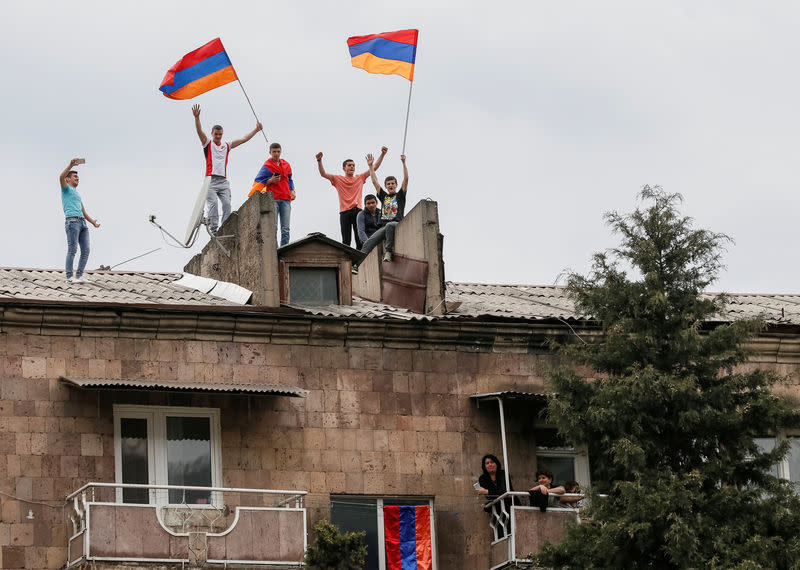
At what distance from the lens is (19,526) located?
29.3m

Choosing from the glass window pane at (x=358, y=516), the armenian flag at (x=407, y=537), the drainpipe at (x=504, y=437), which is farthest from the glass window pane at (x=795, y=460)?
the glass window pane at (x=358, y=516)

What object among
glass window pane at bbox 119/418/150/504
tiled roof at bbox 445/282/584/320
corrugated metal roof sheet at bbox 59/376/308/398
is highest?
tiled roof at bbox 445/282/584/320

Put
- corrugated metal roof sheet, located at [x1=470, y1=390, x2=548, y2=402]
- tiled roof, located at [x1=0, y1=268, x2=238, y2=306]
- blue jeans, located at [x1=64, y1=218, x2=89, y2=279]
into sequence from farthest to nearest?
blue jeans, located at [x1=64, y1=218, x2=89, y2=279]
tiled roof, located at [x1=0, y1=268, x2=238, y2=306]
corrugated metal roof sheet, located at [x1=470, y1=390, x2=548, y2=402]

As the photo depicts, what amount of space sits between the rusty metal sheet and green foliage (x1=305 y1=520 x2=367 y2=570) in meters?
5.62

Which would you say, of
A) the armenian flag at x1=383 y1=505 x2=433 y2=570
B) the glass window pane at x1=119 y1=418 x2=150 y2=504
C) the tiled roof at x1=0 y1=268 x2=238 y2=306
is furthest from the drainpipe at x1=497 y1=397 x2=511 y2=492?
the glass window pane at x1=119 y1=418 x2=150 y2=504

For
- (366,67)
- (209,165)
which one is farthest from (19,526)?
(366,67)

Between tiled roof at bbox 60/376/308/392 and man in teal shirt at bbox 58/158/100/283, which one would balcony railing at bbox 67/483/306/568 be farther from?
man in teal shirt at bbox 58/158/100/283

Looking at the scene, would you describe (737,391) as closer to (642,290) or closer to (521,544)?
(642,290)

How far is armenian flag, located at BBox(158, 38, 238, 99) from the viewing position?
35.7 metres

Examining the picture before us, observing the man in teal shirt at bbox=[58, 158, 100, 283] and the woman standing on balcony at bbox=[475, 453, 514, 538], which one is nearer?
the woman standing on balcony at bbox=[475, 453, 514, 538]

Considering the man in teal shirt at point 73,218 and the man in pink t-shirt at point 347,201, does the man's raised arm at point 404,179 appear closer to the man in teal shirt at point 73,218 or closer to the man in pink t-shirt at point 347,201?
the man in pink t-shirt at point 347,201

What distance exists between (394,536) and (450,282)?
7.07 metres

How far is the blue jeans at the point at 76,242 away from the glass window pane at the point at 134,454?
4.06 meters

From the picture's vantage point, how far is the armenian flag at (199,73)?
35656mm
